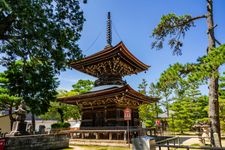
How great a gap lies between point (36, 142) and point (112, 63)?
1108 cm

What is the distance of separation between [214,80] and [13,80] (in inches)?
1043

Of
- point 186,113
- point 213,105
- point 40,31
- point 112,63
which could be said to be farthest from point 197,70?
point 186,113

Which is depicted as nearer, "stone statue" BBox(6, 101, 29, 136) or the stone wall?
the stone wall

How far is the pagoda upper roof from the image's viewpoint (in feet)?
76.4

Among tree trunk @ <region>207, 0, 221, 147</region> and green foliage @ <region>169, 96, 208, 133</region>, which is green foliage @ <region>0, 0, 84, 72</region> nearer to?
tree trunk @ <region>207, 0, 221, 147</region>

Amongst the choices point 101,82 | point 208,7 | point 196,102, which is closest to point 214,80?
point 208,7

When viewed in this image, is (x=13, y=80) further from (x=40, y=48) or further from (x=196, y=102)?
(x=196, y=102)

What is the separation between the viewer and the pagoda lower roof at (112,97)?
20.8m

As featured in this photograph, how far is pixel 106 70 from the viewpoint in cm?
2541

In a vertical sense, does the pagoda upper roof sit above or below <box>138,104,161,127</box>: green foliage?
above

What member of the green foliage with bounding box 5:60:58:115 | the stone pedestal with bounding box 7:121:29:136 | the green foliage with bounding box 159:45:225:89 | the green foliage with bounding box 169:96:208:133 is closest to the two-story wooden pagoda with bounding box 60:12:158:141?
the stone pedestal with bounding box 7:121:29:136

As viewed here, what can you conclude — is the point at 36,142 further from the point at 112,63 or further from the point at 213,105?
the point at 213,105

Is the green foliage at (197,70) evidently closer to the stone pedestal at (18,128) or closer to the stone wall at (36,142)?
the stone wall at (36,142)

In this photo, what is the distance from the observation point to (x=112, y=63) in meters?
24.5
